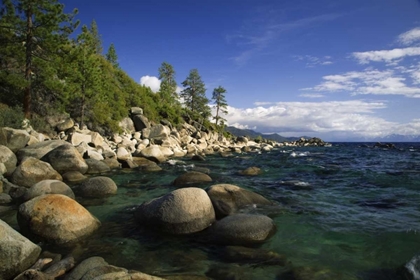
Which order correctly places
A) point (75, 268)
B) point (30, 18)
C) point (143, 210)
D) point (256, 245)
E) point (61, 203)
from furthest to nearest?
1. point (30, 18)
2. point (143, 210)
3. point (61, 203)
4. point (256, 245)
5. point (75, 268)

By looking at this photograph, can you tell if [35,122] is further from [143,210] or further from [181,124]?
[181,124]

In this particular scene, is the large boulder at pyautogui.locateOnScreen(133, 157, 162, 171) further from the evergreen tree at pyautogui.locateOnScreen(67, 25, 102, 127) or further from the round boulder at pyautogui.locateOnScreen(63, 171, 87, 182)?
the evergreen tree at pyautogui.locateOnScreen(67, 25, 102, 127)

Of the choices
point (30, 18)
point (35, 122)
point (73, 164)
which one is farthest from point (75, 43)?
point (73, 164)

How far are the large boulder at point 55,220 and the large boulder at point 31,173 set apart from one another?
4978 millimetres

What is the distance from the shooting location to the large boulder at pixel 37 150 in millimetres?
13469

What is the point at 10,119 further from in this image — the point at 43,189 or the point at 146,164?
the point at 43,189

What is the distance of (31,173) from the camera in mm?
10805

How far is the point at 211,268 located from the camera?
4.95 metres

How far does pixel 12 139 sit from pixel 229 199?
481 inches

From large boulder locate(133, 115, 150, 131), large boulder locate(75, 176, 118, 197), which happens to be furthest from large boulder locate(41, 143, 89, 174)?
large boulder locate(133, 115, 150, 131)

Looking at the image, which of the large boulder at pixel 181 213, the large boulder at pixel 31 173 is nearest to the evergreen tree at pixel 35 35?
the large boulder at pixel 31 173

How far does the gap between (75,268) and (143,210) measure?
2.81 meters

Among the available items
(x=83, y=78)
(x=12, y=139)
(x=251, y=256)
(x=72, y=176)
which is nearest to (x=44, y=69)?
(x=83, y=78)

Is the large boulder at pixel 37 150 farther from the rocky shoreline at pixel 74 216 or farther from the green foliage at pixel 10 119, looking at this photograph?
the green foliage at pixel 10 119
